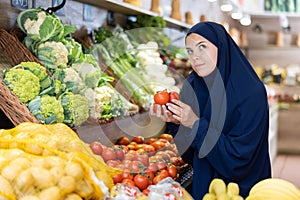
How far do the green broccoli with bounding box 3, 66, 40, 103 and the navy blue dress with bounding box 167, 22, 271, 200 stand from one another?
812mm

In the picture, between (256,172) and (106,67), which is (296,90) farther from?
(256,172)

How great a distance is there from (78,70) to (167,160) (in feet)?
2.49

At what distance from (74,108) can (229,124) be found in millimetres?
820

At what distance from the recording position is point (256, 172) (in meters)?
2.79

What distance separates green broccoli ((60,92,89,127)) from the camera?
2.77 m

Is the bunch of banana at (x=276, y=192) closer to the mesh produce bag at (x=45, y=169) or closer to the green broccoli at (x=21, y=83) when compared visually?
the mesh produce bag at (x=45, y=169)

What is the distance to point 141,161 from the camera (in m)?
2.82

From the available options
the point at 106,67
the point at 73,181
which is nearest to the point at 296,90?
the point at 106,67

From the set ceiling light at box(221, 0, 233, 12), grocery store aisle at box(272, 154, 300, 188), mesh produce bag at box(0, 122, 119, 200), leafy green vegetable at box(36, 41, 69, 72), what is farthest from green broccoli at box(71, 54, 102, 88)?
grocery store aisle at box(272, 154, 300, 188)

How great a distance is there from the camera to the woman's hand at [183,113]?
260cm

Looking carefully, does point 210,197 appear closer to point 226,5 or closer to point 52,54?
point 52,54

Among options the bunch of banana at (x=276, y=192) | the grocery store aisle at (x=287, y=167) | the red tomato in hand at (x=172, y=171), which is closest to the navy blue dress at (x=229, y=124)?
the red tomato in hand at (x=172, y=171)

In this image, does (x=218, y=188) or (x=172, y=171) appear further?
(x=172, y=171)

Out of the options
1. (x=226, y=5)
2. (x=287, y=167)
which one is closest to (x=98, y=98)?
(x=226, y=5)
